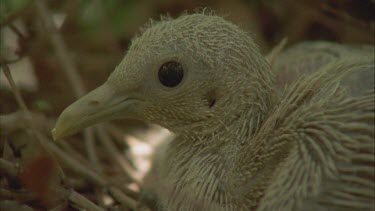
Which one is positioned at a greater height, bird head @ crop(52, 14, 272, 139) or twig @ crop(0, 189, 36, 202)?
bird head @ crop(52, 14, 272, 139)

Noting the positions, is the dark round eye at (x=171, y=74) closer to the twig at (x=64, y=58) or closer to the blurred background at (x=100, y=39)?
the blurred background at (x=100, y=39)

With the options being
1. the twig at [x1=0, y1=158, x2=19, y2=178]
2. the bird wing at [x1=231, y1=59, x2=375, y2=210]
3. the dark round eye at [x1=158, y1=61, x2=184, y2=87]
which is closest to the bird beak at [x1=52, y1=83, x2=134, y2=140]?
the dark round eye at [x1=158, y1=61, x2=184, y2=87]

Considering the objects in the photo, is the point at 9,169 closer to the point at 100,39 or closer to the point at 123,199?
the point at 123,199

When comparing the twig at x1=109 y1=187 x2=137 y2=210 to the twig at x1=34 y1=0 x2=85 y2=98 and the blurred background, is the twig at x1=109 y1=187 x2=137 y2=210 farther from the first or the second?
the twig at x1=34 y1=0 x2=85 y2=98

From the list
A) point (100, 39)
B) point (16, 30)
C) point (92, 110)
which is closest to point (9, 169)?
point (92, 110)

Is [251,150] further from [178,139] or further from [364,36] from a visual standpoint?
[364,36]
